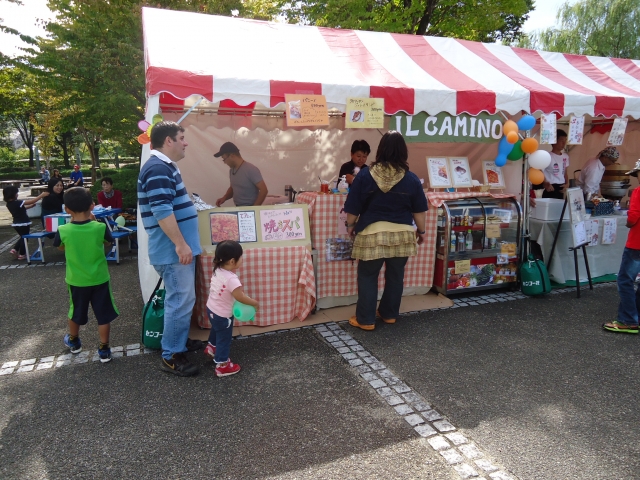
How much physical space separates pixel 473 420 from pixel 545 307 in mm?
2588

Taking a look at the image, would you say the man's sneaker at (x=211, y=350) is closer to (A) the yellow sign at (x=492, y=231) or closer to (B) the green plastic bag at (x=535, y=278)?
(A) the yellow sign at (x=492, y=231)

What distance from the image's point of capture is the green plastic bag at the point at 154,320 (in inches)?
145

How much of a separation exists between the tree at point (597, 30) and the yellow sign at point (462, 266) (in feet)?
65.5

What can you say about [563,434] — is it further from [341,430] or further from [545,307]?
[545,307]

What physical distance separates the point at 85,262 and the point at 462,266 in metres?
3.89

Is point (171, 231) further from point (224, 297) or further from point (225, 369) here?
point (225, 369)

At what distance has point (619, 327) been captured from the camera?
415 centimetres

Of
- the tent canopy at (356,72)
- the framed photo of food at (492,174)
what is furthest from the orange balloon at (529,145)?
the framed photo of food at (492,174)

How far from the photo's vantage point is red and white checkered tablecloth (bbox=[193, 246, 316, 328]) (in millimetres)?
4117

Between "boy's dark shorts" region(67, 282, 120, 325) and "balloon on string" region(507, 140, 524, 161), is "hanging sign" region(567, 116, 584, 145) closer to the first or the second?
"balloon on string" region(507, 140, 524, 161)

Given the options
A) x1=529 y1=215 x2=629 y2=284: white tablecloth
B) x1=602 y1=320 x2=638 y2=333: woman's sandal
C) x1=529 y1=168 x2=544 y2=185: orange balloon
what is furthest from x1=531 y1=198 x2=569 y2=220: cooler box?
x1=602 y1=320 x2=638 y2=333: woman's sandal

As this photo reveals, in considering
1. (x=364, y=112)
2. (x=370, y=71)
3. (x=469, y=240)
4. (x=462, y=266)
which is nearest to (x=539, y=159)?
(x=469, y=240)

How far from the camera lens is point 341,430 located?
2723 millimetres

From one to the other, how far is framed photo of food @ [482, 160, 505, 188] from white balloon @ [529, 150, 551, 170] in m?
0.47
